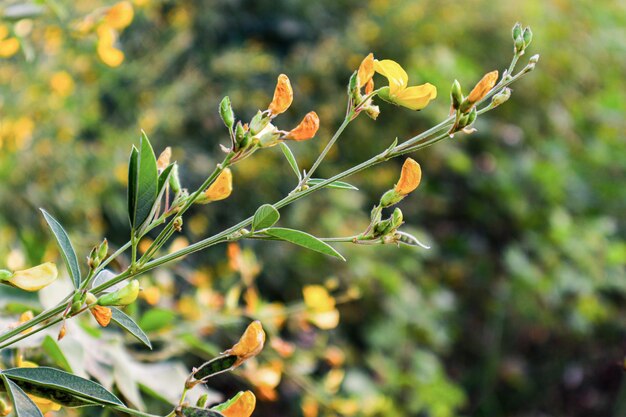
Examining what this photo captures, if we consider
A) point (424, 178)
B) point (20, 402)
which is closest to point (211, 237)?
point (20, 402)

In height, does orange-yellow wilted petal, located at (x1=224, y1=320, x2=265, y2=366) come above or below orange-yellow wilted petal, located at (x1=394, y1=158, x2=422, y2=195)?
below

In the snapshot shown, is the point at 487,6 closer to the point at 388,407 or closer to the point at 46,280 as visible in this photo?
the point at 388,407

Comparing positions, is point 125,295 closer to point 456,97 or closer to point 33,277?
point 33,277

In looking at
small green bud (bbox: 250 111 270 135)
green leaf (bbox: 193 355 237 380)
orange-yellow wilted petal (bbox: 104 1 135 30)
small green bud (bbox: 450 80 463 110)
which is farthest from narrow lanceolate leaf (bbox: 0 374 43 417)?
orange-yellow wilted petal (bbox: 104 1 135 30)

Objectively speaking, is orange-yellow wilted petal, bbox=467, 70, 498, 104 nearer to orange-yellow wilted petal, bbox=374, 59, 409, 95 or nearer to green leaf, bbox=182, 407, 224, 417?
orange-yellow wilted petal, bbox=374, 59, 409, 95

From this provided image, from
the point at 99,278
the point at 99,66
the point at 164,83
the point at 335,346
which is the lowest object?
the point at 335,346

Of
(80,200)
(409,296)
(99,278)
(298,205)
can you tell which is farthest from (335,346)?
(99,278)

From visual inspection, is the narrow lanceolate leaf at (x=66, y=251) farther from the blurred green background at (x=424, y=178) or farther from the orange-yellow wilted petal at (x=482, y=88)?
the blurred green background at (x=424, y=178)
